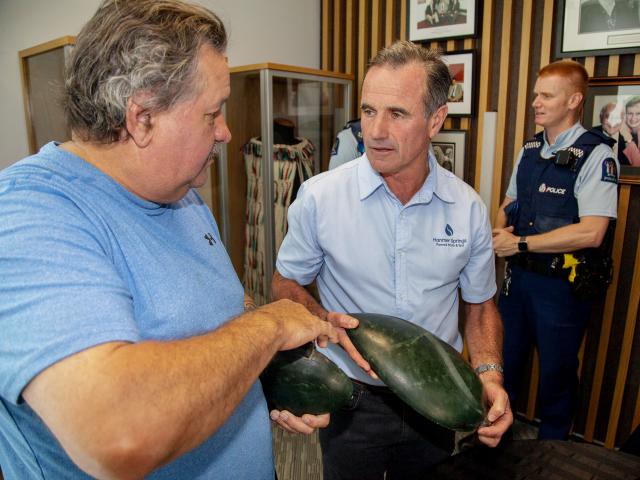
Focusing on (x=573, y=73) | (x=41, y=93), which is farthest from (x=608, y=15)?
(x=41, y=93)

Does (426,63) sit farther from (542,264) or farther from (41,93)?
(41,93)

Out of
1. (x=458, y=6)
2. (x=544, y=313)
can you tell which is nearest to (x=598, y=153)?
(x=544, y=313)

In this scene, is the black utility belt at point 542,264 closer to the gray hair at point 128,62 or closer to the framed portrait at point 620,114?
the framed portrait at point 620,114

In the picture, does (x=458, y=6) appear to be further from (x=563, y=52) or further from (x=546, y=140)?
(x=546, y=140)

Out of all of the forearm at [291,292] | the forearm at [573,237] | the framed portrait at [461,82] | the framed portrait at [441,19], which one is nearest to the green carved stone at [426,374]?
the forearm at [291,292]

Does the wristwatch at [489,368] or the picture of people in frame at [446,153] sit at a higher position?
the picture of people in frame at [446,153]

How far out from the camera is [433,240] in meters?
1.44

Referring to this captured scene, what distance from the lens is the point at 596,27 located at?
2434mm

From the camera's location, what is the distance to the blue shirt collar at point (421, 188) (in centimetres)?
146

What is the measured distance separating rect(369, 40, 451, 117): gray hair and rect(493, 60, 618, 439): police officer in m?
1.12

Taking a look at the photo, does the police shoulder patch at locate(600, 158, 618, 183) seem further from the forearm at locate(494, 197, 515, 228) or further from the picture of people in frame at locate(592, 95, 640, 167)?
the forearm at locate(494, 197, 515, 228)

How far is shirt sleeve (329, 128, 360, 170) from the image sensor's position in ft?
9.63

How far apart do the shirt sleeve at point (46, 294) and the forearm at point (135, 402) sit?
0.02 meters

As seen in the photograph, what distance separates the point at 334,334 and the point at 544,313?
1.85 metres
